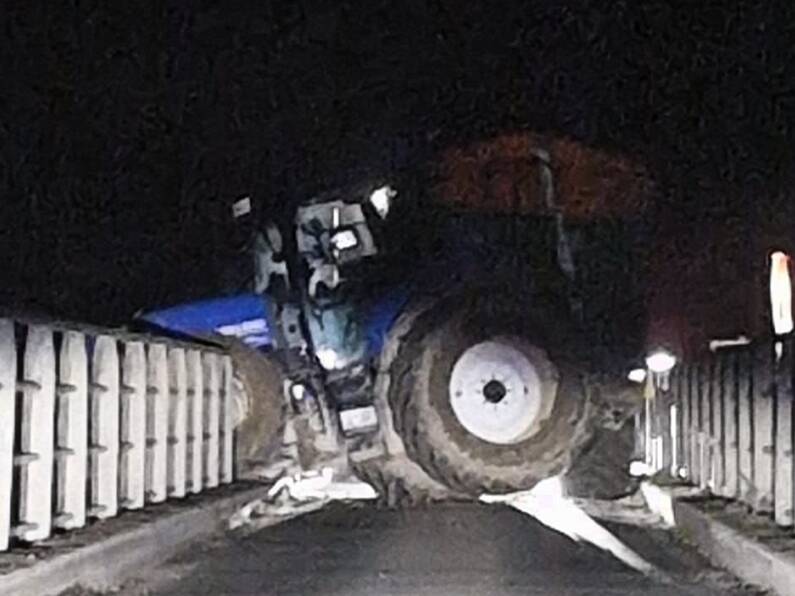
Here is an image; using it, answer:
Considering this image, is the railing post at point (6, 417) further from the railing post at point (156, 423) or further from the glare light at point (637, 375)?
the glare light at point (637, 375)

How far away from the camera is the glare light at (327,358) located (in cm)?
1586

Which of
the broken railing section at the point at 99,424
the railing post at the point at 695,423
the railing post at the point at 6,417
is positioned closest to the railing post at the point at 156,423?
the broken railing section at the point at 99,424

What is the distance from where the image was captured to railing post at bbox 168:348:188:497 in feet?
46.5

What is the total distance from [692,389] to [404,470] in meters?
2.20

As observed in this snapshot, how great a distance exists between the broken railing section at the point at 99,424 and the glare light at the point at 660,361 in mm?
3181

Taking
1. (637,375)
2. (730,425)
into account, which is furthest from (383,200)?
(730,425)

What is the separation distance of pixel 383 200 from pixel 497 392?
1.77 meters

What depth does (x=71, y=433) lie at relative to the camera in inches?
452

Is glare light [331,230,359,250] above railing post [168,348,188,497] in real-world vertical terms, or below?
above

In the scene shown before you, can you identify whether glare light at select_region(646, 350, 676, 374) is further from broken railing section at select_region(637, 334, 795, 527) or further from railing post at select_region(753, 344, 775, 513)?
railing post at select_region(753, 344, 775, 513)

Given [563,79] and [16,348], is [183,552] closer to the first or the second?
[16,348]

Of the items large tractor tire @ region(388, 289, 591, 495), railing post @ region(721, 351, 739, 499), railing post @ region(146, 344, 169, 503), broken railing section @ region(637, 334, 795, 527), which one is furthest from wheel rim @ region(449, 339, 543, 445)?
railing post @ region(146, 344, 169, 503)

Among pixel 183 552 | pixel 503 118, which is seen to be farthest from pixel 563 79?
pixel 183 552

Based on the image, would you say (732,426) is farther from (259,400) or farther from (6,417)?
(6,417)
